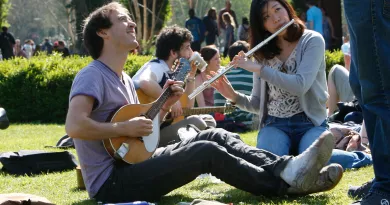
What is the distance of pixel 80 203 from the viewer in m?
4.59

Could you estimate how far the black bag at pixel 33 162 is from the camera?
20.3 ft

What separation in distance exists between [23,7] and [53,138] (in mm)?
63480

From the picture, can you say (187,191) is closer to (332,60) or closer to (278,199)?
(278,199)

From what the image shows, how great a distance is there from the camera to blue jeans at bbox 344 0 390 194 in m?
3.32

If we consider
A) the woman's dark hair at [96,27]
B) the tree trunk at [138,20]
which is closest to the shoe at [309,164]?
the woman's dark hair at [96,27]

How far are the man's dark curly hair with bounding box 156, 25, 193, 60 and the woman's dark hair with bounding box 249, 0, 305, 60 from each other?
1.37m

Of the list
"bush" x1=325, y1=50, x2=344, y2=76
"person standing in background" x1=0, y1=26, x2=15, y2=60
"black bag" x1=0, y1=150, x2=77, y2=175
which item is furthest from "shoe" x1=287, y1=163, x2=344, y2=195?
"person standing in background" x1=0, y1=26, x2=15, y2=60

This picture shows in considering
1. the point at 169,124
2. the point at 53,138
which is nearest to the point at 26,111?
the point at 53,138

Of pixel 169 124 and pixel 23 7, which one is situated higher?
pixel 169 124

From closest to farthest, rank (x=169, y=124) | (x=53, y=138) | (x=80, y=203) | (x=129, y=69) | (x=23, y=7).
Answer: (x=80, y=203)
(x=169, y=124)
(x=53, y=138)
(x=129, y=69)
(x=23, y=7)

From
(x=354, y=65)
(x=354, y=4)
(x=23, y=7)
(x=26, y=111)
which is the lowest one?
(x=23, y=7)

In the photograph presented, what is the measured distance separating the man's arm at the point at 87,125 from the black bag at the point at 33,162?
2116 mm

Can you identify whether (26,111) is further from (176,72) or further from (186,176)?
(186,176)

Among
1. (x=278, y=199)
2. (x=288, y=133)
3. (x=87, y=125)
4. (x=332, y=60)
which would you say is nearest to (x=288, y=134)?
(x=288, y=133)
